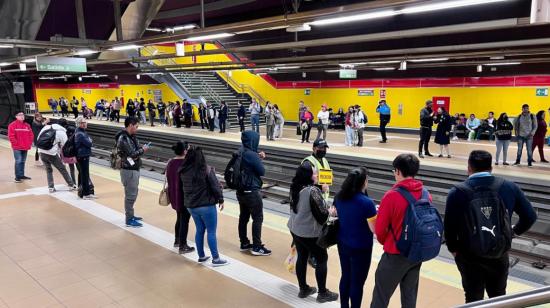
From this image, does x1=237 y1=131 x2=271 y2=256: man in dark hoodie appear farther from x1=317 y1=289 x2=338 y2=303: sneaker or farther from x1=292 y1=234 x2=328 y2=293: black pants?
x1=317 y1=289 x2=338 y2=303: sneaker

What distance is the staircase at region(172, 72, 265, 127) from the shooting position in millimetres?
26531

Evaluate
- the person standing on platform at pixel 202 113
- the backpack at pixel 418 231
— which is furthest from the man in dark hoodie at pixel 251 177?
the person standing on platform at pixel 202 113

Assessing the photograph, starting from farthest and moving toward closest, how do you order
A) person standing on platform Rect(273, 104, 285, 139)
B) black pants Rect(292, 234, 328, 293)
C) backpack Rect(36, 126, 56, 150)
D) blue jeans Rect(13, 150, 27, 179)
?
person standing on platform Rect(273, 104, 285, 139)
blue jeans Rect(13, 150, 27, 179)
backpack Rect(36, 126, 56, 150)
black pants Rect(292, 234, 328, 293)

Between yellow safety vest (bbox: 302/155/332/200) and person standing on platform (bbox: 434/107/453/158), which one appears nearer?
yellow safety vest (bbox: 302/155/332/200)

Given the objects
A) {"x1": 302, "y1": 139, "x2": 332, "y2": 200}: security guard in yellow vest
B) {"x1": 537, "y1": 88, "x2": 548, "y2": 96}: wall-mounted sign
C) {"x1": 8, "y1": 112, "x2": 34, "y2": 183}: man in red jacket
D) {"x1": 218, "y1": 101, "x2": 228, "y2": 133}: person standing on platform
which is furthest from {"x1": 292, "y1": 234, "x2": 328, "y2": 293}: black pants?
{"x1": 218, "y1": 101, "x2": 228, "y2": 133}: person standing on platform

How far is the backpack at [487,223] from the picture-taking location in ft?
9.91

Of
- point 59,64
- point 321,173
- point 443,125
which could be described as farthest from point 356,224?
point 59,64

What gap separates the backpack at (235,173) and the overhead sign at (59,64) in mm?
8692

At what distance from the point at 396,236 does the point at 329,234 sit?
34.1 inches

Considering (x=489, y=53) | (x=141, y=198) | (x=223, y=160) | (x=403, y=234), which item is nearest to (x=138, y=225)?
(x=141, y=198)

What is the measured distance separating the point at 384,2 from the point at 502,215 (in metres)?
3.08

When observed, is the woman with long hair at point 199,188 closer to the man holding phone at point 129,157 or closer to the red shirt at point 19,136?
the man holding phone at point 129,157

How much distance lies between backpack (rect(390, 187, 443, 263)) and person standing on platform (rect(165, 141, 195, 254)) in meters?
3.30

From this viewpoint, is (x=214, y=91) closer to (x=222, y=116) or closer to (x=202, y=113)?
(x=202, y=113)
